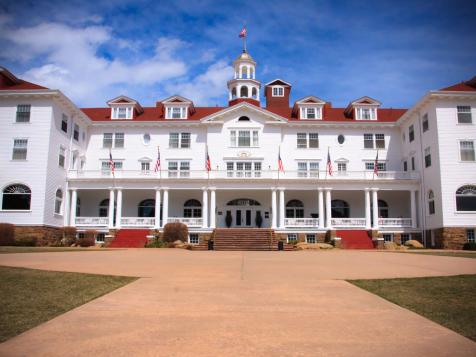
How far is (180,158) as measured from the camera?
44.8 metres

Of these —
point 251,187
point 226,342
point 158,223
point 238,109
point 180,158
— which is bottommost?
point 226,342

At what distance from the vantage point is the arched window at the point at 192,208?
1743 inches

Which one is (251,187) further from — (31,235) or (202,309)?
(202,309)

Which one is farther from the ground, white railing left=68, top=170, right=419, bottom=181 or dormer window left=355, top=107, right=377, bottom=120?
dormer window left=355, top=107, right=377, bottom=120

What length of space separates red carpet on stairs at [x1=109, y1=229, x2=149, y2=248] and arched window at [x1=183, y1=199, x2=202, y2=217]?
6.28 meters

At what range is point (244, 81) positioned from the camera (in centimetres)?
5128

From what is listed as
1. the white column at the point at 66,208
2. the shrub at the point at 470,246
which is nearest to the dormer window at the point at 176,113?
the white column at the point at 66,208

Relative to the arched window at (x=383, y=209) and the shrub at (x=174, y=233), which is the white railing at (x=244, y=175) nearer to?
the arched window at (x=383, y=209)

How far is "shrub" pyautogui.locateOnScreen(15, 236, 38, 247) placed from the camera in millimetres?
33719

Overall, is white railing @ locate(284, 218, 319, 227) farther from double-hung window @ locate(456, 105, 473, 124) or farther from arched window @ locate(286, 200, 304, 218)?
double-hung window @ locate(456, 105, 473, 124)

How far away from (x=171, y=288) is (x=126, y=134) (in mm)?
36011

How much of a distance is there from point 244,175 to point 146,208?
1076 centimetres

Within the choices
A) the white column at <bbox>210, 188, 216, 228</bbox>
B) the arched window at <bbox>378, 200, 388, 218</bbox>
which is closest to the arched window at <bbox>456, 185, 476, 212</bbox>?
the arched window at <bbox>378, 200, 388, 218</bbox>

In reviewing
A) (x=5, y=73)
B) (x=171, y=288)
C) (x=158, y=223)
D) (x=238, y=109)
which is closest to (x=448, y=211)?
(x=238, y=109)
